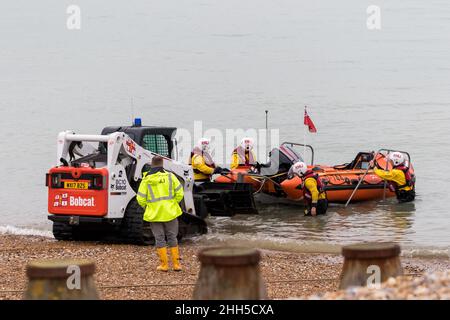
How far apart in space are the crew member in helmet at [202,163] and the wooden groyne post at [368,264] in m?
11.3

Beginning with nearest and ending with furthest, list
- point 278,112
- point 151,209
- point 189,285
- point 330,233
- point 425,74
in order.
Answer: point 189,285 < point 151,209 < point 330,233 < point 278,112 < point 425,74

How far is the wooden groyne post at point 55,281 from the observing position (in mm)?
8242

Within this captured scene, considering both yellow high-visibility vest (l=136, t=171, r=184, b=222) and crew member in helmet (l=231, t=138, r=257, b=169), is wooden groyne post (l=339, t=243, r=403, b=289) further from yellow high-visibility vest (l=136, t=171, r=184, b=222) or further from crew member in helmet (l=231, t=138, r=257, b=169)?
crew member in helmet (l=231, t=138, r=257, b=169)

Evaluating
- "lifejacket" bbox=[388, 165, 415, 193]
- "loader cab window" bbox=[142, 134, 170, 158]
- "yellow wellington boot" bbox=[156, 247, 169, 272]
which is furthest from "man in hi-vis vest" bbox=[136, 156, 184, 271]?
"lifejacket" bbox=[388, 165, 415, 193]

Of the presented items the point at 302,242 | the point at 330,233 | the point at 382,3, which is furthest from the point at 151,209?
the point at 382,3

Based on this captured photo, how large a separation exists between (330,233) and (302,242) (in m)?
1.43

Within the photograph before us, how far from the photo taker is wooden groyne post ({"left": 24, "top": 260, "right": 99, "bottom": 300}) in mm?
8242

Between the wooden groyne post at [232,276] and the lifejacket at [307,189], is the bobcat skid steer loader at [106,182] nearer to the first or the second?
the lifejacket at [307,189]

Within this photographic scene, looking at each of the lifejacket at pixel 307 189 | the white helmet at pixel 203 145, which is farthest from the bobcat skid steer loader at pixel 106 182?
the lifejacket at pixel 307 189

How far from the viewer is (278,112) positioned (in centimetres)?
4181

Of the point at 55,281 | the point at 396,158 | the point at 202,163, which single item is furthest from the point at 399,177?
the point at 55,281

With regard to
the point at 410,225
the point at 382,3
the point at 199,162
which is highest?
the point at 382,3

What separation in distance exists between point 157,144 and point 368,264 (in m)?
8.67
